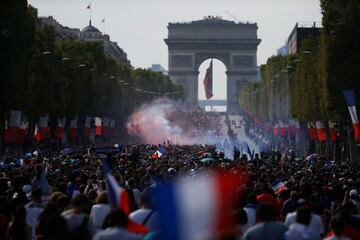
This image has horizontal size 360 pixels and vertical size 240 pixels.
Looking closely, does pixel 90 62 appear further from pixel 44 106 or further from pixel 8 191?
pixel 8 191

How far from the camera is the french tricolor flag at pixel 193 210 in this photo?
33.8ft

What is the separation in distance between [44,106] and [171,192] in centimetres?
6299

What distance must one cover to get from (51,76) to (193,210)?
67.9 m

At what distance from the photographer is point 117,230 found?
12.1m

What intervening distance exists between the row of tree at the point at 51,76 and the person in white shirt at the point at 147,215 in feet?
138

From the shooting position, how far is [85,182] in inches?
947

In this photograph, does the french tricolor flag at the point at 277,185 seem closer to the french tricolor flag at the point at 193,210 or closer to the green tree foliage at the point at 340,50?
the french tricolor flag at the point at 193,210

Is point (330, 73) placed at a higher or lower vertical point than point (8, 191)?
higher

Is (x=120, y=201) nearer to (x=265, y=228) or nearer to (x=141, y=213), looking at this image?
(x=265, y=228)

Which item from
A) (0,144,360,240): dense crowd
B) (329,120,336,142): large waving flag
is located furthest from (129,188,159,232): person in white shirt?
(329,120,336,142): large waving flag

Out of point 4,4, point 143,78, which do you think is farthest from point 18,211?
point 143,78

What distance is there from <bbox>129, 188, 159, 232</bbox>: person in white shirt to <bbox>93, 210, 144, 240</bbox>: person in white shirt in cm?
211

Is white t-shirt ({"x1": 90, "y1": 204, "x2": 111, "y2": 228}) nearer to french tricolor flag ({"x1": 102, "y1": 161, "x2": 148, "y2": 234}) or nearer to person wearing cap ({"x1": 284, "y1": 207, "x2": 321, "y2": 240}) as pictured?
french tricolor flag ({"x1": 102, "y1": 161, "x2": 148, "y2": 234})

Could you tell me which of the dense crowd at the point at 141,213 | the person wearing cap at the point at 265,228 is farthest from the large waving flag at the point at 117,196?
the person wearing cap at the point at 265,228
